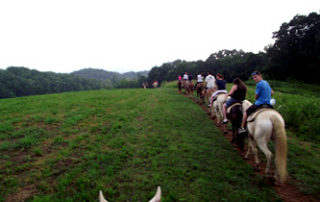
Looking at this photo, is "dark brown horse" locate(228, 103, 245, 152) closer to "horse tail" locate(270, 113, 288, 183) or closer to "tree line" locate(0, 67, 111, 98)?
"horse tail" locate(270, 113, 288, 183)

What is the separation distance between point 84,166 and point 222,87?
28.6ft

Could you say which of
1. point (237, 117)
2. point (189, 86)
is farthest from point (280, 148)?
point (189, 86)

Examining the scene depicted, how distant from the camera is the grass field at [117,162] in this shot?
14.3 ft

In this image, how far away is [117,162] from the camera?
5727mm

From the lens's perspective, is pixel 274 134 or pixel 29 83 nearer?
pixel 274 134

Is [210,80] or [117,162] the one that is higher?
[210,80]

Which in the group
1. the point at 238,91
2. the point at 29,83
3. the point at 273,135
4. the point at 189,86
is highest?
the point at 29,83

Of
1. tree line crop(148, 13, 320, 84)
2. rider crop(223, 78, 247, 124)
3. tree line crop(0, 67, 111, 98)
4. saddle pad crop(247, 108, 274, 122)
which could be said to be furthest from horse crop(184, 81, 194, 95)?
A: tree line crop(0, 67, 111, 98)

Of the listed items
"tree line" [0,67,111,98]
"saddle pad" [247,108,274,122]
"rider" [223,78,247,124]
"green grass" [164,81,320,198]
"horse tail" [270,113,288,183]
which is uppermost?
"tree line" [0,67,111,98]

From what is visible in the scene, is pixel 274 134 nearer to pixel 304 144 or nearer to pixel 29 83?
pixel 304 144

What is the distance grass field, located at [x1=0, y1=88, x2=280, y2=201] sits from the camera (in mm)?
4344

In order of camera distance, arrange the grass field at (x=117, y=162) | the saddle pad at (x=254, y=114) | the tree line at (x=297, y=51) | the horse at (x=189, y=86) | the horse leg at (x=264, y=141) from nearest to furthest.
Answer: the grass field at (x=117, y=162), the horse leg at (x=264, y=141), the saddle pad at (x=254, y=114), the horse at (x=189, y=86), the tree line at (x=297, y=51)

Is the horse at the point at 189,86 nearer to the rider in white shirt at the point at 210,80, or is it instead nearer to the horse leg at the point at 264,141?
the rider in white shirt at the point at 210,80

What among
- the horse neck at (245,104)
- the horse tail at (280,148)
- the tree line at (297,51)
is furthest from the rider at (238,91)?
Result: the tree line at (297,51)
